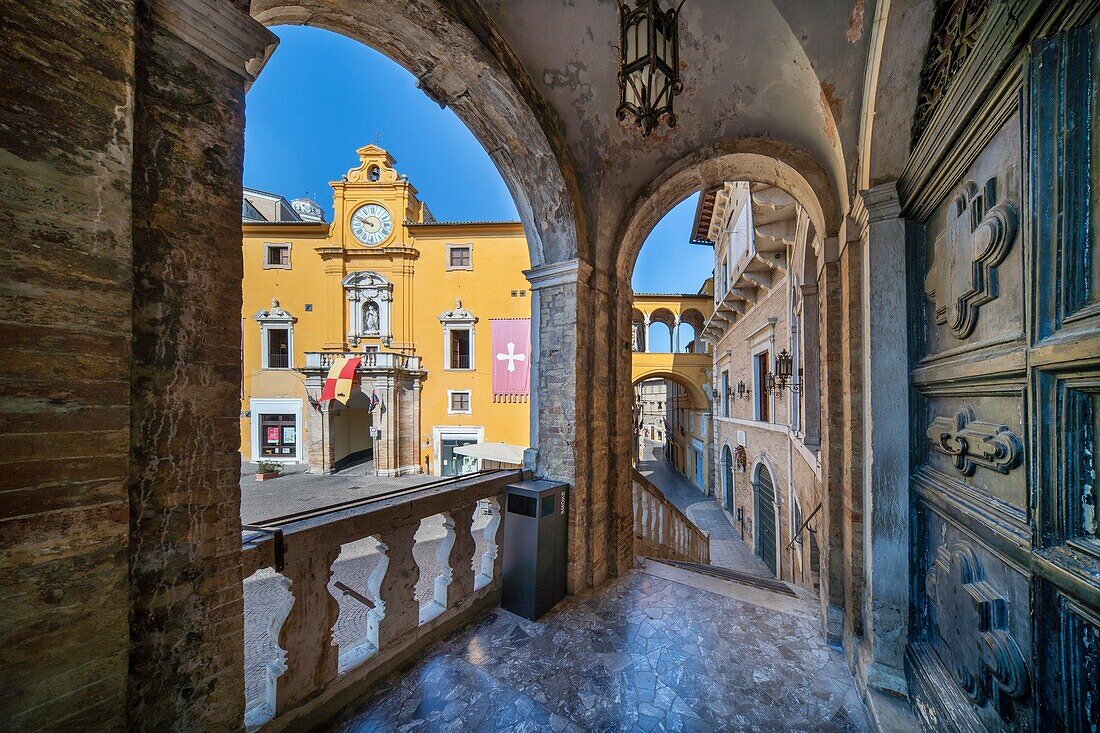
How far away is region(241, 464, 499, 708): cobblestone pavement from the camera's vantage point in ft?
16.0

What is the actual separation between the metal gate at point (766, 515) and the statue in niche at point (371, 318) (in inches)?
602

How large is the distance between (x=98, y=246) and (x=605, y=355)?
12.7ft

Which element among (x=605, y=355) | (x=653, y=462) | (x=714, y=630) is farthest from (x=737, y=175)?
(x=653, y=462)

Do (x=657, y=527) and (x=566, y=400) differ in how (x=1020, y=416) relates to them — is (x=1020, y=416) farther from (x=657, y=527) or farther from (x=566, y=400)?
(x=657, y=527)

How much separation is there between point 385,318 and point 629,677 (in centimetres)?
1666

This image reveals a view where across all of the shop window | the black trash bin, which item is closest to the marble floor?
the black trash bin

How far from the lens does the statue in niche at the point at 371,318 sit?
17.3 m

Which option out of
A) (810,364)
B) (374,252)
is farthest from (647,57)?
(374,252)

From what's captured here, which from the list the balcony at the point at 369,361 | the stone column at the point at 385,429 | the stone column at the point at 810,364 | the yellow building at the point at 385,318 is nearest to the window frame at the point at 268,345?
the yellow building at the point at 385,318

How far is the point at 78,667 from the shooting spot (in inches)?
52.3

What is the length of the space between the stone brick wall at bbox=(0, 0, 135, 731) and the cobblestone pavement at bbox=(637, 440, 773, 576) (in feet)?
30.9

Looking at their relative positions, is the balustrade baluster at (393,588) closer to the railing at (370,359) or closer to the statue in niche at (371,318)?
the railing at (370,359)

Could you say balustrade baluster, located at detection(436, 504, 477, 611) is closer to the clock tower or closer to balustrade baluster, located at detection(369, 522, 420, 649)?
balustrade baluster, located at detection(369, 522, 420, 649)

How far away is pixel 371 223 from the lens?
17.3 m
